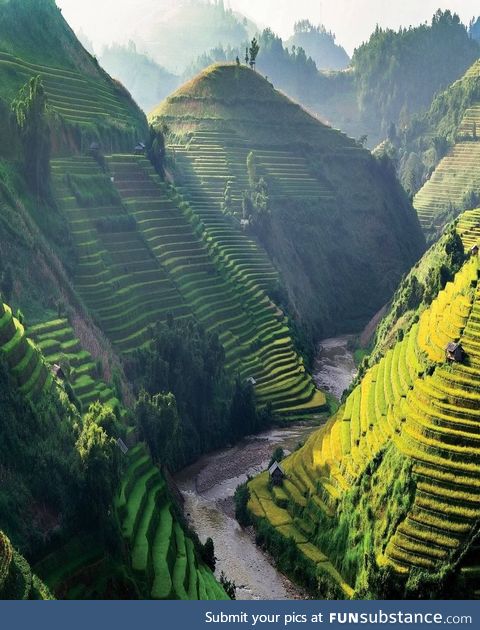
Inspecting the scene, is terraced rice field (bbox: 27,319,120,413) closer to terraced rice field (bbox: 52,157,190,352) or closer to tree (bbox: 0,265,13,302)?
tree (bbox: 0,265,13,302)

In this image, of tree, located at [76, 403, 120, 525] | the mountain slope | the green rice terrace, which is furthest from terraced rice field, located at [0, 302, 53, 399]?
the mountain slope

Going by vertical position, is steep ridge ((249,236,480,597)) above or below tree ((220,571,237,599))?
above

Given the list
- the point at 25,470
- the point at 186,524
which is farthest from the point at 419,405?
the point at 25,470

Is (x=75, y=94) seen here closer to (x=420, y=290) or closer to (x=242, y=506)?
(x=420, y=290)

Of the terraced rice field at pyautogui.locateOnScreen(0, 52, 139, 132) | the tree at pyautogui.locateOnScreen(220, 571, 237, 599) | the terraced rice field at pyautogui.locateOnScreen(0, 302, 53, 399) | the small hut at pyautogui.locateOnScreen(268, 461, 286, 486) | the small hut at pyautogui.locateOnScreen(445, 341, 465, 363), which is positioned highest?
the terraced rice field at pyautogui.locateOnScreen(0, 52, 139, 132)

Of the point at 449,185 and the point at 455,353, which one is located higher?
the point at 449,185

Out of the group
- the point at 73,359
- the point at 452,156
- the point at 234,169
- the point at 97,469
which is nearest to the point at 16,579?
the point at 97,469

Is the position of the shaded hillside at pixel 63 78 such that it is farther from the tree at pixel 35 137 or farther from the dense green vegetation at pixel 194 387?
the dense green vegetation at pixel 194 387
